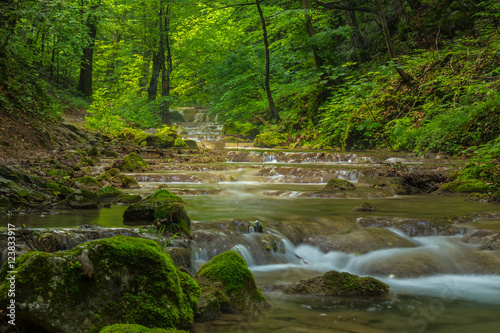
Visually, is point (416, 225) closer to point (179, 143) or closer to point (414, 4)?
point (179, 143)

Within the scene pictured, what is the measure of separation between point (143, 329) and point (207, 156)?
48.5 feet

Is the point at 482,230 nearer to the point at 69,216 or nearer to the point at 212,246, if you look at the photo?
the point at 212,246

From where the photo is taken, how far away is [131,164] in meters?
12.8

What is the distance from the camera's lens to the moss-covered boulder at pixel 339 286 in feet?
13.4

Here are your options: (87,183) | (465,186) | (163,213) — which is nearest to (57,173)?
(87,183)

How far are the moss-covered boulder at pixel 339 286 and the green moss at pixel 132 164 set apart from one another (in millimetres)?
9523

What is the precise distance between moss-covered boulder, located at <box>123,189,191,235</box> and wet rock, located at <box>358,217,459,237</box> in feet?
9.92

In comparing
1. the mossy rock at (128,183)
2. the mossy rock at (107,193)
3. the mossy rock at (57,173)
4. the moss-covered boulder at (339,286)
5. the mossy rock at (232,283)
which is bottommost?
the moss-covered boulder at (339,286)

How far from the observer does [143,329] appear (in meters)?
2.51

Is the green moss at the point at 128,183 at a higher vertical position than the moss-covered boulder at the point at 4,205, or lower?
higher

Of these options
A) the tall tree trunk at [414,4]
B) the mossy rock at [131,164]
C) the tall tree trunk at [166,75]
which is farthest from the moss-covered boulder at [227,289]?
the tall tree trunk at [166,75]

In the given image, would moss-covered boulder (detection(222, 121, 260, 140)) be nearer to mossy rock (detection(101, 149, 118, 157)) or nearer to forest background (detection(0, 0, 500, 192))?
forest background (detection(0, 0, 500, 192))

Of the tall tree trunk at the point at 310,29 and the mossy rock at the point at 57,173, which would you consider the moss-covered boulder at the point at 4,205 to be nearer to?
the mossy rock at the point at 57,173

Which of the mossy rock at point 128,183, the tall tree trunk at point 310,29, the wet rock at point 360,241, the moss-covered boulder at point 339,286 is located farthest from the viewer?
the tall tree trunk at point 310,29
